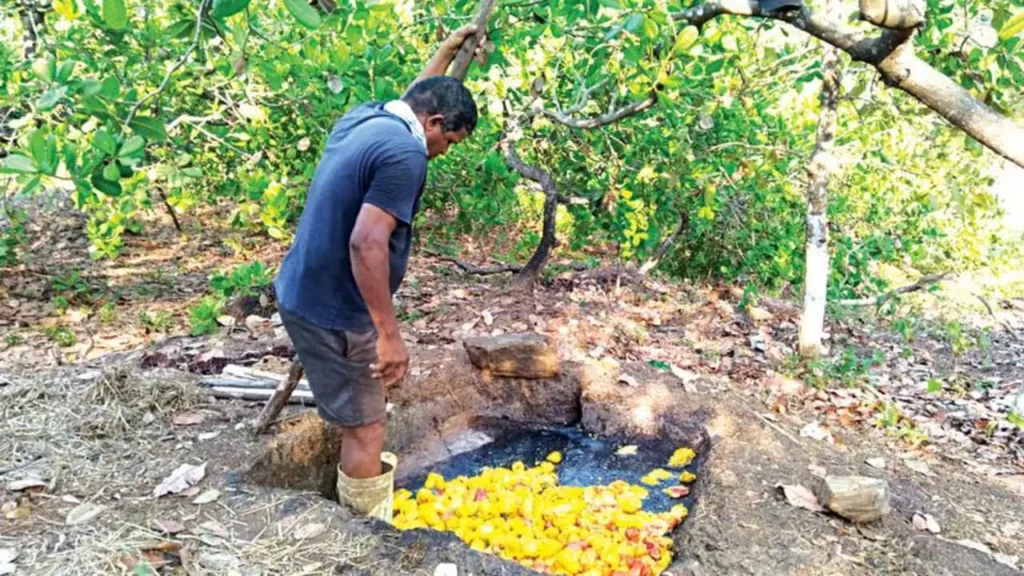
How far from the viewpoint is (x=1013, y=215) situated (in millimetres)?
10422

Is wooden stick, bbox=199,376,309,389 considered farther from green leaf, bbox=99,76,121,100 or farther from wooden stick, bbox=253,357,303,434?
green leaf, bbox=99,76,121,100

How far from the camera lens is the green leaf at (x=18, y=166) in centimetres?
148

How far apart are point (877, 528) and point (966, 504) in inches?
23.9

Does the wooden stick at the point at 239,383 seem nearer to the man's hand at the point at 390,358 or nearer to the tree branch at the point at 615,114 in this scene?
the man's hand at the point at 390,358

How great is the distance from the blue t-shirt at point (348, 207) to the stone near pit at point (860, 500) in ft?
6.67

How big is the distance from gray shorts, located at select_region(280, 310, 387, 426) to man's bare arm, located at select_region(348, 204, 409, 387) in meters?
0.25

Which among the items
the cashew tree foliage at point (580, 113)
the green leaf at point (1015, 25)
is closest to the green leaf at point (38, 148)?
the cashew tree foliage at point (580, 113)

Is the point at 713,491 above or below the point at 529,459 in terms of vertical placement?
above

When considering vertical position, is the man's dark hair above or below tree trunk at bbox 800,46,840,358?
above

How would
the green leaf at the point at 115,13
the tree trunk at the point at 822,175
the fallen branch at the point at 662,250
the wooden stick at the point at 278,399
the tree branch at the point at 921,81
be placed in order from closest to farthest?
1. the green leaf at the point at 115,13
2. the tree branch at the point at 921,81
3. the wooden stick at the point at 278,399
4. the tree trunk at the point at 822,175
5. the fallen branch at the point at 662,250

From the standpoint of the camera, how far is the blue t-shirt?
7.52 feet

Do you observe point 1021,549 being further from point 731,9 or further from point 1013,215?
point 1013,215

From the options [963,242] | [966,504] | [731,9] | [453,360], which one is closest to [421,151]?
[731,9]

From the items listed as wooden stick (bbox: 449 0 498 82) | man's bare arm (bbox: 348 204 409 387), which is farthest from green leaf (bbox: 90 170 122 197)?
wooden stick (bbox: 449 0 498 82)
